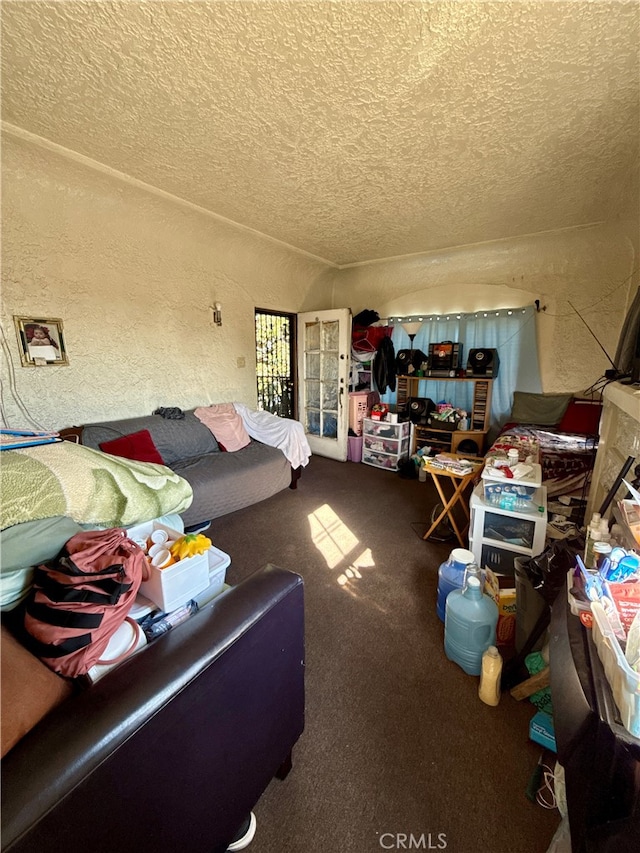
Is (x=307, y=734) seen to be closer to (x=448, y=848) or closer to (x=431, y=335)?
(x=448, y=848)

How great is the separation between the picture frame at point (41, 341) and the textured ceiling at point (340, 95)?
42.8 inches

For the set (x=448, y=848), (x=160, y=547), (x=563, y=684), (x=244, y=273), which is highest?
(x=244, y=273)

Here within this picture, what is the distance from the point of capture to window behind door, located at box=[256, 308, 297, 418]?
4242mm

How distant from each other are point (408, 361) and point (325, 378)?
1.08 m

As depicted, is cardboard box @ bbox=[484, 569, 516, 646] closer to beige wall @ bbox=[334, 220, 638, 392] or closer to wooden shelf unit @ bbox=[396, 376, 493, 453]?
wooden shelf unit @ bbox=[396, 376, 493, 453]

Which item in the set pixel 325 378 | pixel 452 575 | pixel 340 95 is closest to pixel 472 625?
pixel 452 575

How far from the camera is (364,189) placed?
7.66 ft

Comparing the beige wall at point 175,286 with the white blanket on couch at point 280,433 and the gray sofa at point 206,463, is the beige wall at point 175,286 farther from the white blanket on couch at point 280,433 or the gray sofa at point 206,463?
the white blanket on couch at point 280,433

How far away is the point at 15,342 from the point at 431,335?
12.9 ft

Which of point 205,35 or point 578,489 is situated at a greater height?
point 205,35

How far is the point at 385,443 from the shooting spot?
393cm

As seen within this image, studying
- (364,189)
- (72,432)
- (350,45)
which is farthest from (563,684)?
(72,432)

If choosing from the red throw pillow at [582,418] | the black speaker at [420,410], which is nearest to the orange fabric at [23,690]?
the black speaker at [420,410]

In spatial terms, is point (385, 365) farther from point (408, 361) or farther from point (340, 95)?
point (340, 95)
